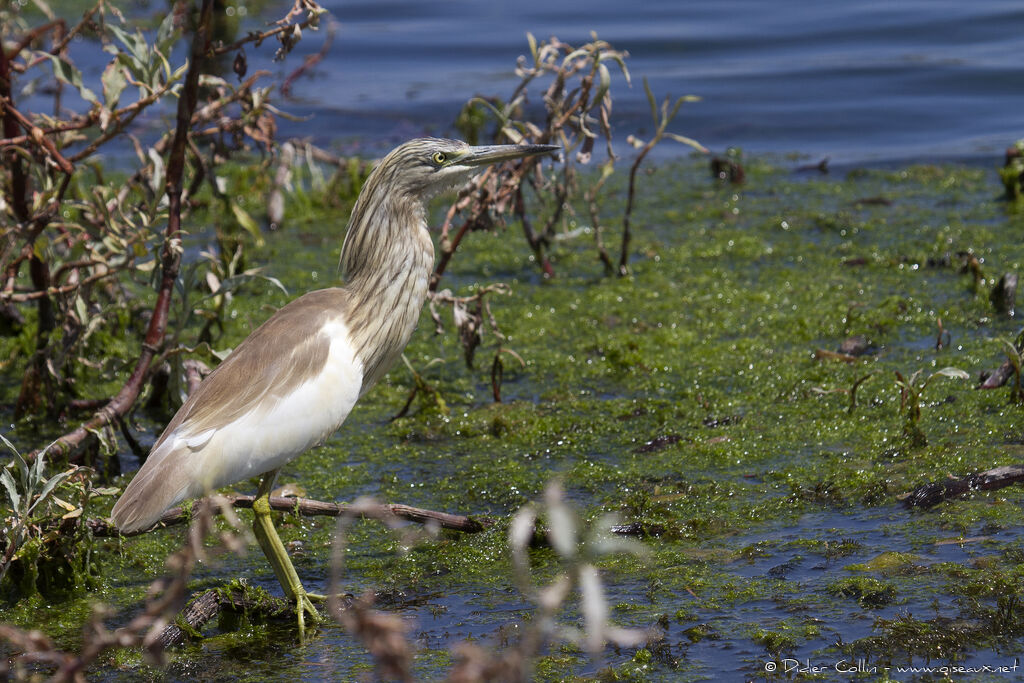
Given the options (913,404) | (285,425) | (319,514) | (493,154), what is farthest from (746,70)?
(285,425)

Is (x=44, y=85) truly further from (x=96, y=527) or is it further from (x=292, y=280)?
(x=96, y=527)

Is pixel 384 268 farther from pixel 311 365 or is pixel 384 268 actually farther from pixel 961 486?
pixel 961 486

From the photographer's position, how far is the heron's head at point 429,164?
3463 mm

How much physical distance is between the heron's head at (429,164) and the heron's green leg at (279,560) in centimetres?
88

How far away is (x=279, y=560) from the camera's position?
10.6 feet

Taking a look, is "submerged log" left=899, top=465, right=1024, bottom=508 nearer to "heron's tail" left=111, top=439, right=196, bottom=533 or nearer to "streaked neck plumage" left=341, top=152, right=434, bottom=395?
"streaked neck plumage" left=341, top=152, right=434, bottom=395

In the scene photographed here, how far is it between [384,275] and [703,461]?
1.17 meters

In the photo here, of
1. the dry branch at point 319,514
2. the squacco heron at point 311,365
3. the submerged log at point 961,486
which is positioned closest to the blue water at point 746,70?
the submerged log at point 961,486

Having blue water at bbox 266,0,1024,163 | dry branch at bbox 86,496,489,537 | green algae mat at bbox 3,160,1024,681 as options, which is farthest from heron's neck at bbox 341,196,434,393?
blue water at bbox 266,0,1024,163

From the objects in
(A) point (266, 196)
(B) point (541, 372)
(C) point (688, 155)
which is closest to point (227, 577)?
(B) point (541, 372)

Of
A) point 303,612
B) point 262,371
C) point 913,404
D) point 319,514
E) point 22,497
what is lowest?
point 303,612

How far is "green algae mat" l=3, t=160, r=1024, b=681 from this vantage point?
281 cm

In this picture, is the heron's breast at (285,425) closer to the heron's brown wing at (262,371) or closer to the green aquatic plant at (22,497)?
the heron's brown wing at (262,371)

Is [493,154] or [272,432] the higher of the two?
[493,154]
